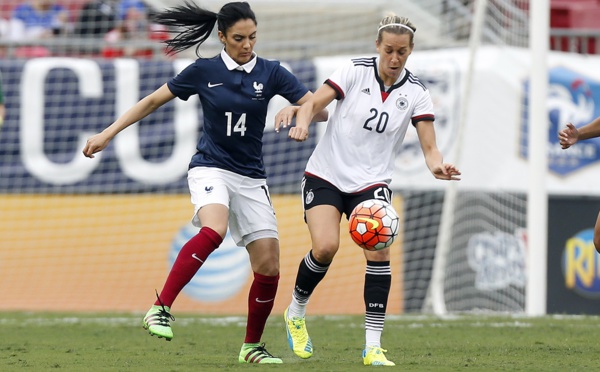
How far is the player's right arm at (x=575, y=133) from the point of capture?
6.99 m

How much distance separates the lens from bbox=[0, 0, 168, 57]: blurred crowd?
44.6 feet

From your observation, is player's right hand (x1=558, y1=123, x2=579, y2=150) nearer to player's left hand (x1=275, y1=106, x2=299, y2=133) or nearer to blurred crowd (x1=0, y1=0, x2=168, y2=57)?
player's left hand (x1=275, y1=106, x2=299, y2=133)

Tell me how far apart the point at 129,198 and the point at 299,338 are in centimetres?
596

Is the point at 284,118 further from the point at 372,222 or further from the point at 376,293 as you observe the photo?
the point at 376,293

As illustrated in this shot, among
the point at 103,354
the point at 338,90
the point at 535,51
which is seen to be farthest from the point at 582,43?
the point at 103,354

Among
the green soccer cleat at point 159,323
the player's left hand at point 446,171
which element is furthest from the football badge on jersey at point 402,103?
the green soccer cleat at point 159,323

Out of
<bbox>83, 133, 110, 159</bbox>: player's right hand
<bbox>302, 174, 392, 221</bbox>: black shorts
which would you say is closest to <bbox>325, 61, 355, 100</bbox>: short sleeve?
<bbox>302, 174, 392, 221</bbox>: black shorts

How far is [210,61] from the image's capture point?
661cm

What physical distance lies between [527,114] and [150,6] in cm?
555

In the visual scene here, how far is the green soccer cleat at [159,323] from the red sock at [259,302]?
2.49 feet

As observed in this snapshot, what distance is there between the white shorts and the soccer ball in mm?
532

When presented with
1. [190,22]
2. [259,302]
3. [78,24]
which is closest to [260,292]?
[259,302]

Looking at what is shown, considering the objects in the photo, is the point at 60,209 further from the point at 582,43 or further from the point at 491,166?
the point at 582,43

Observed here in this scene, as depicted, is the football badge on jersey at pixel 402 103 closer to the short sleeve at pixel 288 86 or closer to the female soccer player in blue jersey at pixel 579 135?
the short sleeve at pixel 288 86
